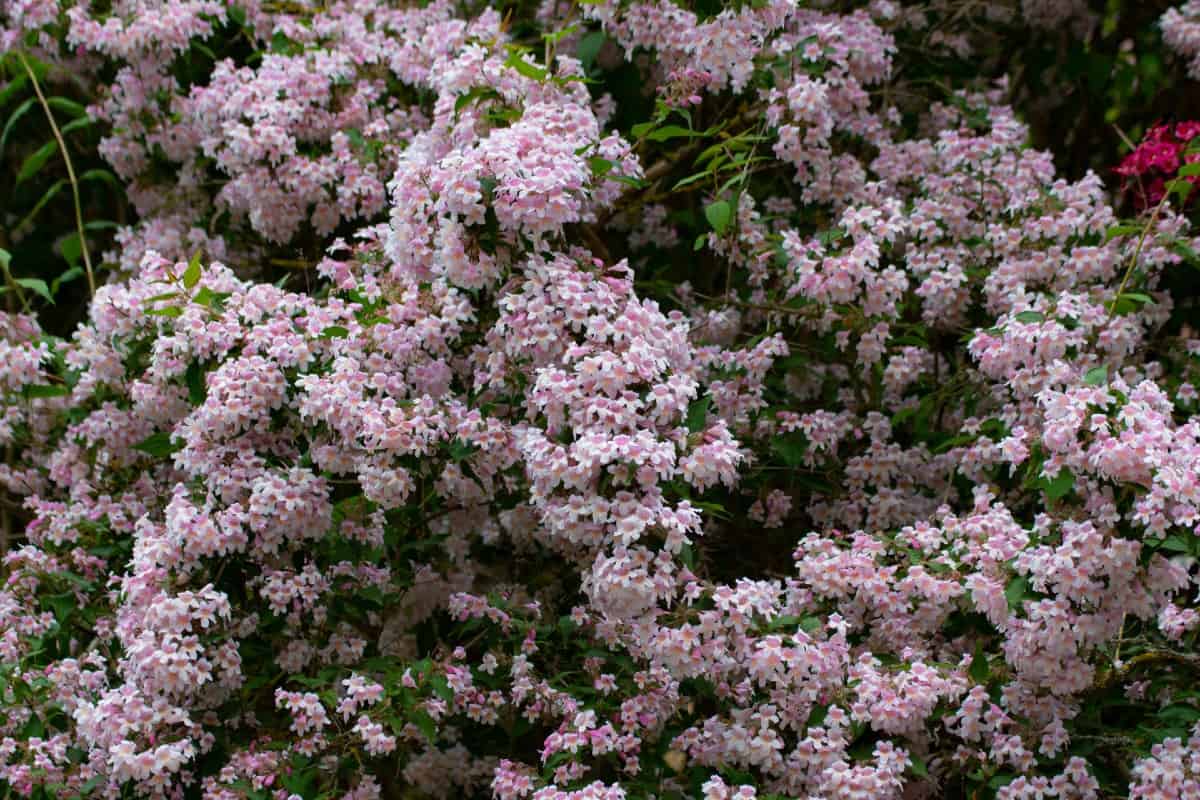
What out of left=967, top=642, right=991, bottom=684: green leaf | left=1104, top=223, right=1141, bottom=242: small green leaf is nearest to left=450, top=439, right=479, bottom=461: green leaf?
left=967, top=642, right=991, bottom=684: green leaf

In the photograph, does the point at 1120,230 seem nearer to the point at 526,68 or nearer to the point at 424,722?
the point at 526,68

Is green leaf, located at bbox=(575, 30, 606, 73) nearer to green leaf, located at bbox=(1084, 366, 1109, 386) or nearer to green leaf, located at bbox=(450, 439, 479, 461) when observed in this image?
green leaf, located at bbox=(450, 439, 479, 461)

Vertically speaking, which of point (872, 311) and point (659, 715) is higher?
point (872, 311)

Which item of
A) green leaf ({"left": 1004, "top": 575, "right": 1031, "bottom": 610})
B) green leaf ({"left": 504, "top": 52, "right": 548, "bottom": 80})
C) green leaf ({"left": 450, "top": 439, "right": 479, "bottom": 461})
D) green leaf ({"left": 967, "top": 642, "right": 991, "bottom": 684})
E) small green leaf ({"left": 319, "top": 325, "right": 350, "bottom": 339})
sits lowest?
green leaf ({"left": 967, "top": 642, "right": 991, "bottom": 684})

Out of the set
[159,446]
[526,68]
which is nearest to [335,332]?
[159,446]

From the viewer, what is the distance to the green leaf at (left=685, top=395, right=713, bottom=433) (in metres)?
2.85

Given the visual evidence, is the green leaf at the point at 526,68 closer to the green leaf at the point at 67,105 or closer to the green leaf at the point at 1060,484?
the green leaf at the point at 1060,484

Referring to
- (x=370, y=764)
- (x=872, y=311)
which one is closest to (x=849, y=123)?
(x=872, y=311)

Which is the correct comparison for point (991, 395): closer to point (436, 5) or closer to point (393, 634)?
point (393, 634)

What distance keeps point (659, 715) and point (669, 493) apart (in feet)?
1.58

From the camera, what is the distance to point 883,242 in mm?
3602

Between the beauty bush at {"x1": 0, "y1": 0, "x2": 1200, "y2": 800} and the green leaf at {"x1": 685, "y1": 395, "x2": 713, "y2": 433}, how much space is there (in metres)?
0.01

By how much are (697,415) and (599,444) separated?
42cm

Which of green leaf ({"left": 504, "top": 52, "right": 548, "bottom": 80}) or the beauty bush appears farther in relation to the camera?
green leaf ({"left": 504, "top": 52, "right": 548, "bottom": 80})
